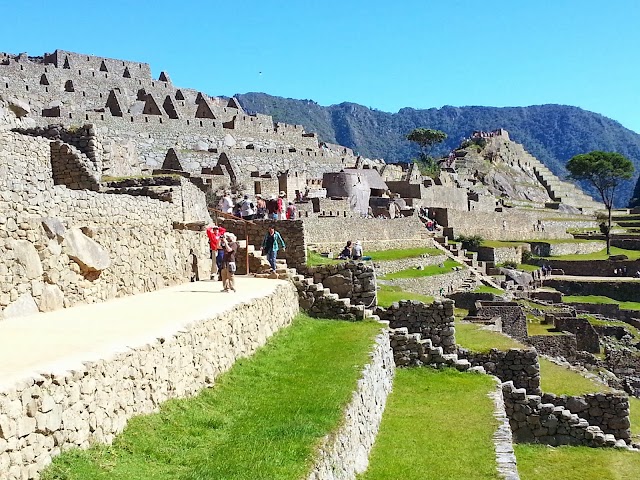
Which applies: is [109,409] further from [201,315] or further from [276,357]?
[276,357]

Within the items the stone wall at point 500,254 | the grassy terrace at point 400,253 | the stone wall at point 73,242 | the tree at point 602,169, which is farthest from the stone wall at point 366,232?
the tree at point 602,169

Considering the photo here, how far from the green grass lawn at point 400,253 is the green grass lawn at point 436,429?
69.5ft

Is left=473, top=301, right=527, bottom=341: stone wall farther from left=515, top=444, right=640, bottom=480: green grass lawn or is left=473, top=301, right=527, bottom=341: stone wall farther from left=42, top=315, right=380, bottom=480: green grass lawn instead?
left=42, top=315, right=380, bottom=480: green grass lawn

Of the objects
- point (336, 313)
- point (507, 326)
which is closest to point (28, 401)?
point (336, 313)

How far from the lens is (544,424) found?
15883 mm

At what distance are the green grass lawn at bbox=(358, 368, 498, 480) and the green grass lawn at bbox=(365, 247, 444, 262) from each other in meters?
21.2

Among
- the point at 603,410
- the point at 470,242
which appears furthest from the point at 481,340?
the point at 470,242

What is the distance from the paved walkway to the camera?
6777mm

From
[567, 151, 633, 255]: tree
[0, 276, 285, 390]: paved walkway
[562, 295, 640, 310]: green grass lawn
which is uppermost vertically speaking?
[567, 151, 633, 255]: tree

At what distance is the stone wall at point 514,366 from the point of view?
17562 mm

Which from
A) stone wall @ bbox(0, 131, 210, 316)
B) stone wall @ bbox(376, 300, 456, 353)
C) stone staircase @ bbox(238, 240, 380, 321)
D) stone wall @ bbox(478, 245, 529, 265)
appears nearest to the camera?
stone wall @ bbox(0, 131, 210, 316)

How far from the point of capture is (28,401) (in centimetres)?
584

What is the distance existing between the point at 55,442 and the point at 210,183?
2654 centimetres

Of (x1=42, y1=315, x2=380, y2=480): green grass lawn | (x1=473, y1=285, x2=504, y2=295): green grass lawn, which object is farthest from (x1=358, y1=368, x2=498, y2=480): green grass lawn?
(x1=473, y1=285, x2=504, y2=295): green grass lawn
